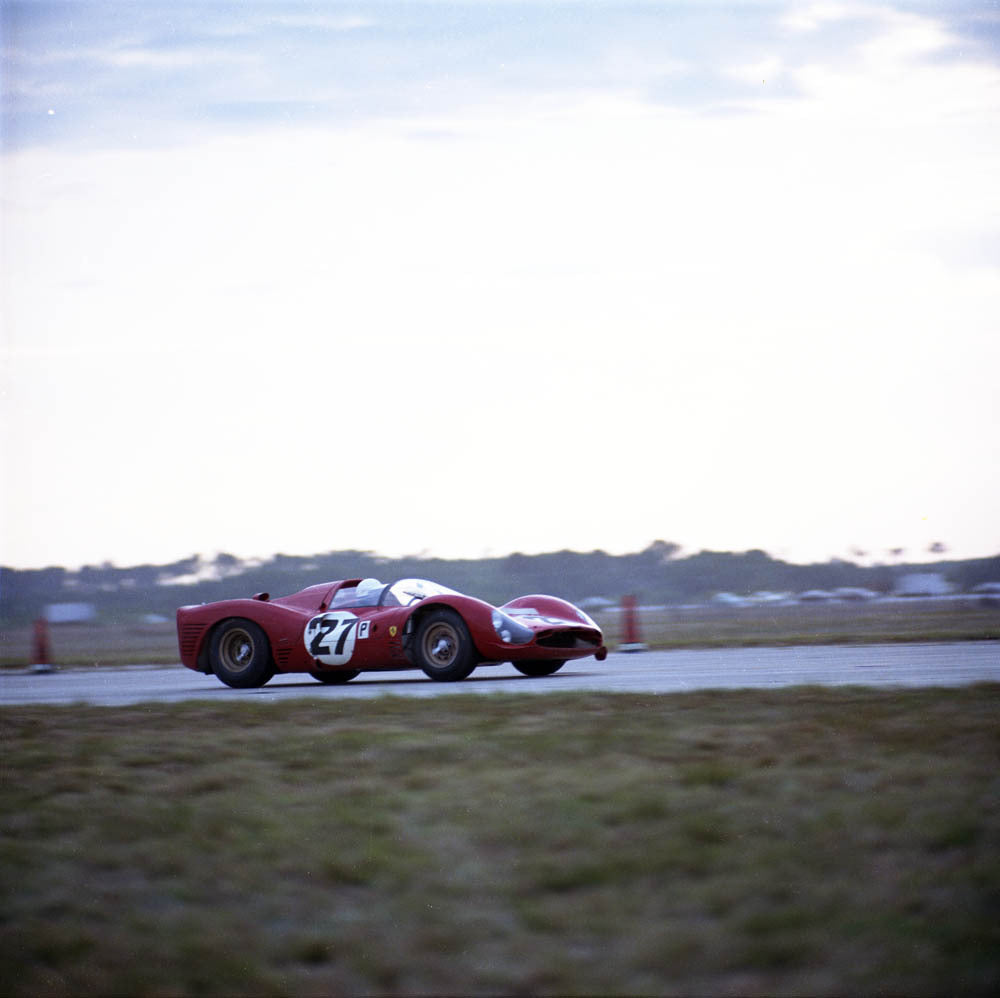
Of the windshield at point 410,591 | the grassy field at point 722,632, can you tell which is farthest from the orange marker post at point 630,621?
the windshield at point 410,591

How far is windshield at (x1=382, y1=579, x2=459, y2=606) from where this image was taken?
12.1m

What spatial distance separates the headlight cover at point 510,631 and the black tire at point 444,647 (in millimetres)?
291

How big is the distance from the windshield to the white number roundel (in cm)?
41

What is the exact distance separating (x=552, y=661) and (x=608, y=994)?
9489 millimetres

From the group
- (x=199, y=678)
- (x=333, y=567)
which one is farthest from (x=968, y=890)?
(x=333, y=567)

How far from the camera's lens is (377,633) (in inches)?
468

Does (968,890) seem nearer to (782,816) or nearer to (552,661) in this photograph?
(782,816)

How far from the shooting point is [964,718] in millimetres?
6703

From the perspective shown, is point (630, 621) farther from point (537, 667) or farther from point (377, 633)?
point (377, 633)

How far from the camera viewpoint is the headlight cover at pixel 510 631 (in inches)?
452

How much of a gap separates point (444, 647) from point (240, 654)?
2301 mm

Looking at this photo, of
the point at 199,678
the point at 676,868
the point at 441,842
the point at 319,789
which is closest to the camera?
the point at 676,868

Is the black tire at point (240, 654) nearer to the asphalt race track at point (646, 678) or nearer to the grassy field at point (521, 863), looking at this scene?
the asphalt race track at point (646, 678)

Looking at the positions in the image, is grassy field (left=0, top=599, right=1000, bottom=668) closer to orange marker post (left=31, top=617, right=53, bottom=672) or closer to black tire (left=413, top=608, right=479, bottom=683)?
orange marker post (left=31, top=617, right=53, bottom=672)
